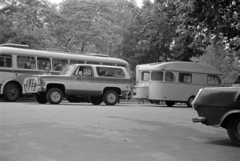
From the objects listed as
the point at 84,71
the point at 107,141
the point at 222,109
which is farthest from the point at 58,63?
the point at 222,109

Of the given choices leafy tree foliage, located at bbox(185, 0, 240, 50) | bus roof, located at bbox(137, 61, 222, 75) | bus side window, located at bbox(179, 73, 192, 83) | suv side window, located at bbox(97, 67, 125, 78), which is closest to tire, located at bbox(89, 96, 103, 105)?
suv side window, located at bbox(97, 67, 125, 78)

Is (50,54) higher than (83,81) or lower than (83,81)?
higher

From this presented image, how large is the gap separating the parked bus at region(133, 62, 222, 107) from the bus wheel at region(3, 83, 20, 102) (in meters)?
6.96

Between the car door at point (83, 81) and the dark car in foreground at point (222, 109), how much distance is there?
450 inches

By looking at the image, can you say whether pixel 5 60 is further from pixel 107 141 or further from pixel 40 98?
pixel 107 141

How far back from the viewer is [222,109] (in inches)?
303

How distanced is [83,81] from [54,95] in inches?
64.0

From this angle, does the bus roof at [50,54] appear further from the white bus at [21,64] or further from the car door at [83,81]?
the car door at [83,81]

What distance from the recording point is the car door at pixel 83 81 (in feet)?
61.9

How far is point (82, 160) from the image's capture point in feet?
18.9

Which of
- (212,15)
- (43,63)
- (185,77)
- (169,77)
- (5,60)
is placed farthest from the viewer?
(185,77)

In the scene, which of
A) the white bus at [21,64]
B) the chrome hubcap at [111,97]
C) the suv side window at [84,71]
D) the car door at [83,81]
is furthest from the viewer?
the white bus at [21,64]

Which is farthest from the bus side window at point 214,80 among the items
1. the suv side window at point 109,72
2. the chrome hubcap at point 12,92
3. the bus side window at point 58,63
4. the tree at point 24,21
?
the tree at point 24,21

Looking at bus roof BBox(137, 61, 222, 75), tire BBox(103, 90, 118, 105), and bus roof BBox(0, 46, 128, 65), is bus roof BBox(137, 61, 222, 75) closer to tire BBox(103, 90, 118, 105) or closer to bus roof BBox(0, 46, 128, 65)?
bus roof BBox(0, 46, 128, 65)
